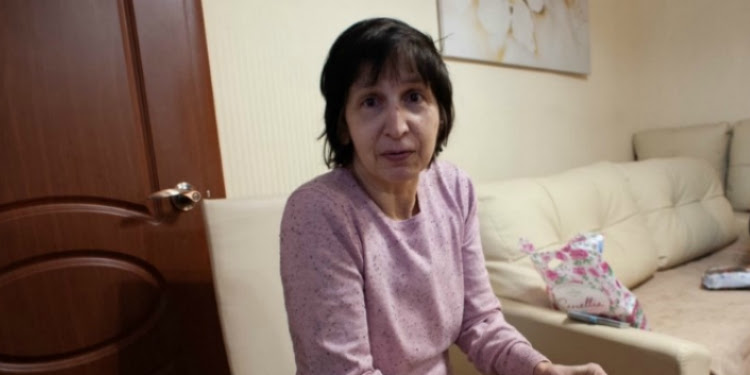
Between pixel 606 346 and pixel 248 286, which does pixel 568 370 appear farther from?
pixel 248 286

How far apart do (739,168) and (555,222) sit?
200 cm

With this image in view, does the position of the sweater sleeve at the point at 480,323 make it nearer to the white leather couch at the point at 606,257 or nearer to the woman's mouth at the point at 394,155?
the woman's mouth at the point at 394,155

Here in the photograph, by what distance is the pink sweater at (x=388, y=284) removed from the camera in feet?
2.12

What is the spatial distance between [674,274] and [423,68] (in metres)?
1.86

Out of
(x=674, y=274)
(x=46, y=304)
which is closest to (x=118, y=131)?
(x=46, y=304)

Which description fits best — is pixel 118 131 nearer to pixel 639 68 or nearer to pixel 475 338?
pixel 475 338

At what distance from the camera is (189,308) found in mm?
1116

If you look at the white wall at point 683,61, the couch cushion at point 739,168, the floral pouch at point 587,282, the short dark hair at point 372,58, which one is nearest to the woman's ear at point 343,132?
the short dark hair at point 372,58

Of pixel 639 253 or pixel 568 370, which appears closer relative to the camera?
pixel 568 370

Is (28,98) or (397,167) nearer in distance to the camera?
(397,167)

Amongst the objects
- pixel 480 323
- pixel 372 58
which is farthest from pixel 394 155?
pixel 480 323

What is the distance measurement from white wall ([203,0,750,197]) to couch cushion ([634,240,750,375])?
798 millimetres

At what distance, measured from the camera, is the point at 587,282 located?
1.09m

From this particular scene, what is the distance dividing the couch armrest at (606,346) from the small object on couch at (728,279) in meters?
0.96
